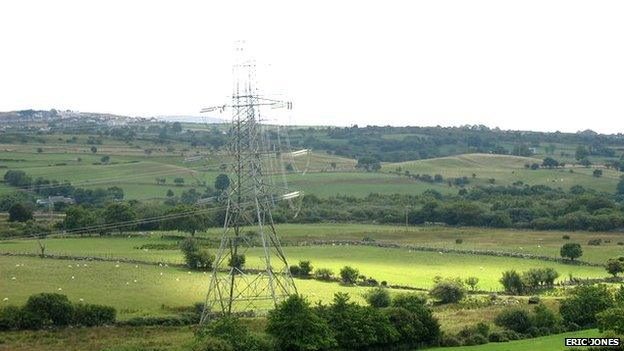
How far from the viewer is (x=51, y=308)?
49.7m

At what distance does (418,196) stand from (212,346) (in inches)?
3890

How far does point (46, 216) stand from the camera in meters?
107

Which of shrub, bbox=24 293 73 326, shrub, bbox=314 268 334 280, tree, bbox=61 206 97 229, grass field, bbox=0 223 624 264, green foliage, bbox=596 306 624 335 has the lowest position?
grass field, bbox=0 223 624 264

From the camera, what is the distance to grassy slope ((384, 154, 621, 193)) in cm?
15812

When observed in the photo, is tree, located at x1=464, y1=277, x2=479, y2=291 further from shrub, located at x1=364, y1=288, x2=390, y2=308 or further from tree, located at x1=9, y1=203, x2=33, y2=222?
tree, located at x1=9, y1=203, x2=33, y2=222

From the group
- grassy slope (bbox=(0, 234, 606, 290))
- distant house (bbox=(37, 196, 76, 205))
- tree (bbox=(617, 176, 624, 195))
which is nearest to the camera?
grassy slope (bbox=(0, 234, 606, 290))

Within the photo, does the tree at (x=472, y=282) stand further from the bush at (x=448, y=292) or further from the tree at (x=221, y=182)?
the tree at (x=221, y=182)

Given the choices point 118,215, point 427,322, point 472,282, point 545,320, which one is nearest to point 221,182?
point 118,215

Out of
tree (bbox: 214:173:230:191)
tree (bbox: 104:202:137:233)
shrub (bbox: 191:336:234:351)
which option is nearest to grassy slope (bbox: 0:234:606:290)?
tree (bbox: 104:202:137:233)

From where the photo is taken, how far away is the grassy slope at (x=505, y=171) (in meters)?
158

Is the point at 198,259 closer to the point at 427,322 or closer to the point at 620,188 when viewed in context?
the point at 427,322

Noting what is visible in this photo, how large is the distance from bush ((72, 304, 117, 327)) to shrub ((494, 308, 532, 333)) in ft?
72.0

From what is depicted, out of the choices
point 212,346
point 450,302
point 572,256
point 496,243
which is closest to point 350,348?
point 212,346

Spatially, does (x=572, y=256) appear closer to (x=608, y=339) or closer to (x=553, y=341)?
(x=553, y=341)
